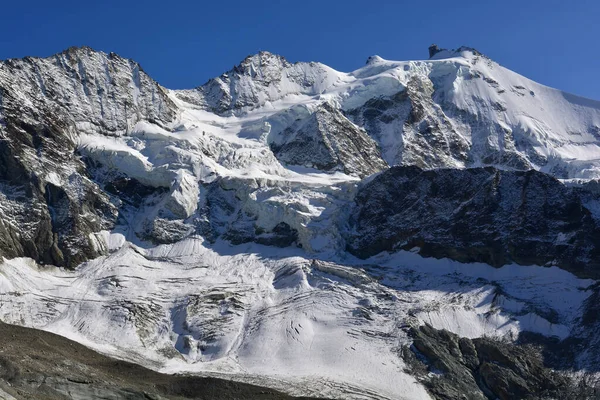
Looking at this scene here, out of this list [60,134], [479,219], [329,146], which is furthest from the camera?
[329,146]

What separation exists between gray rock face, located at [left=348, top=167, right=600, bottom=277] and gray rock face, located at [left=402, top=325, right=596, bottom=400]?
729 inches

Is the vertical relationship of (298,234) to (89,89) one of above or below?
below

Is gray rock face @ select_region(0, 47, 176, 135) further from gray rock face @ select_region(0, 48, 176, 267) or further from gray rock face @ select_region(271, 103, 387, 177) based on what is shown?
gray rock face @ select_region(271, 103, 387, 177)

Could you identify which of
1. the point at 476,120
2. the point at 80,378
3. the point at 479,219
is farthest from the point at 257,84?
the point at 80,378

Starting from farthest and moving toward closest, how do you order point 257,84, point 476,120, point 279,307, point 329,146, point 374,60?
point 374,60 → point 257,84 → point 476,120 → point 329,146 → point 279,307

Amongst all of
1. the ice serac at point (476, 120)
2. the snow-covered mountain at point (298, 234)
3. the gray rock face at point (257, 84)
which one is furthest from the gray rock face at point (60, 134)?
the ice serac at point (476, 120)

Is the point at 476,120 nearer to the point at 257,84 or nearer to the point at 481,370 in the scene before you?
the point at 257,84

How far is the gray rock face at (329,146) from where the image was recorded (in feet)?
496

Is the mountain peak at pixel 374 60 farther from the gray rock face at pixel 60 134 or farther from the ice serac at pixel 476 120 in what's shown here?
the gray rock face at pixel 60 134

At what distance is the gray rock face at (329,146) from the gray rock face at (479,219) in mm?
15376

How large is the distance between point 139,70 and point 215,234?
137ft

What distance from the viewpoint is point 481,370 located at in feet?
336

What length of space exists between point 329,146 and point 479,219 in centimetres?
3301

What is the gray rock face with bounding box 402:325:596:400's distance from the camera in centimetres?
9938
